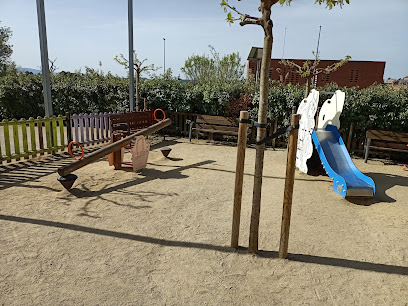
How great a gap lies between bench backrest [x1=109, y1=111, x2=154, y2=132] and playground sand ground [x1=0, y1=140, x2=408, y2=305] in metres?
1.54

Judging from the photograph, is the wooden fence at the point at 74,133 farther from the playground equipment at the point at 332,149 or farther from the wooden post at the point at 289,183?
the wooden post at the point at 289,183

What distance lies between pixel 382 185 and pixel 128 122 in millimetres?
6366

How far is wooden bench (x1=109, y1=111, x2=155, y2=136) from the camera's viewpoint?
7.71 meters

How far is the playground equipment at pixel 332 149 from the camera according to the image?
587 centimetres

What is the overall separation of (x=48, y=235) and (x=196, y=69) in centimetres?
2578

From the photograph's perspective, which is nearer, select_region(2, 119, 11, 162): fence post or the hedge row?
select_region(2, 119, 11, 162): fence post

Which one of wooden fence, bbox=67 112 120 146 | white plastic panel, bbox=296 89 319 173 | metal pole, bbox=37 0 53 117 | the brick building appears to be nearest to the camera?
white plastic panel, bbox=296 89 319 173

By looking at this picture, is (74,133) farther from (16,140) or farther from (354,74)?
(354,74)

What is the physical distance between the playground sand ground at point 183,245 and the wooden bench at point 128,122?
146cm

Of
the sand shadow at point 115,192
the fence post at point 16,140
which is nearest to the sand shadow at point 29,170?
the fence post at point 16,140

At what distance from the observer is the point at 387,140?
8.95m

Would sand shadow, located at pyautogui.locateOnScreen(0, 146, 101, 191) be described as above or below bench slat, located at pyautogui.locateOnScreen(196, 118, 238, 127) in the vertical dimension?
below

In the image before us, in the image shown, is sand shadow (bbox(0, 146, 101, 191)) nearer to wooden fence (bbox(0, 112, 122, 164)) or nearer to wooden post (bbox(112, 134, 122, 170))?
wooden fence (bbox(0, 112, 122, 164))

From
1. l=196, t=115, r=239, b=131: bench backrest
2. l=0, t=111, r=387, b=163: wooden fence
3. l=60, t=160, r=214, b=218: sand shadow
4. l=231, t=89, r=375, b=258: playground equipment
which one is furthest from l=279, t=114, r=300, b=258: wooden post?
l=196, t=115, r=239, b=131: bench backrest
